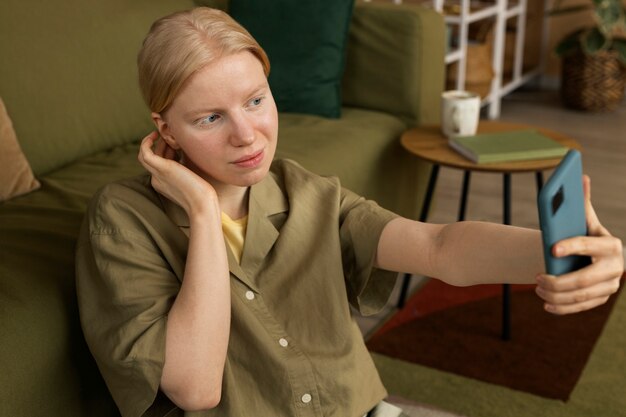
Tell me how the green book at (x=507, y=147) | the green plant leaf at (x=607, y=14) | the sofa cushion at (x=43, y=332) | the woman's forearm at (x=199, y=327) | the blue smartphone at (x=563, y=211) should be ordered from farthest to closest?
the green plant leaf at (x=607, y=14) < the green book at (x=507, y=147) < the sofa cushion at (x=43, y=332) < the woman's forearm at (x=199, y=327) < the blue smartphone at (x=563, y=211)

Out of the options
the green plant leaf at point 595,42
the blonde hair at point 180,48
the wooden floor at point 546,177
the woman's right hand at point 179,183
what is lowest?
the wooden floor at point 546,177

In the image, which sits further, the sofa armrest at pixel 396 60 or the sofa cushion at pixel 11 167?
the sofa armrest at pixel 396 60

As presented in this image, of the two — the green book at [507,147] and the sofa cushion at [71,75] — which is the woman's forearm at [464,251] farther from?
the sofa cushion at [71,75]

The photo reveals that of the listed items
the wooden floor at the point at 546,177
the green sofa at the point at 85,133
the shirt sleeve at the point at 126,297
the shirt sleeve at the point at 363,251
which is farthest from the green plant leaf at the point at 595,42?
the shirt sleeve at the point at 126,297

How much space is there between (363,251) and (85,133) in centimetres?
111

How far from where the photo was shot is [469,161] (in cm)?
202

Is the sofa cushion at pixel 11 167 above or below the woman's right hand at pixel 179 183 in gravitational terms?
below

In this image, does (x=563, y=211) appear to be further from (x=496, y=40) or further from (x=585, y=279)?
(x=496, y=40)

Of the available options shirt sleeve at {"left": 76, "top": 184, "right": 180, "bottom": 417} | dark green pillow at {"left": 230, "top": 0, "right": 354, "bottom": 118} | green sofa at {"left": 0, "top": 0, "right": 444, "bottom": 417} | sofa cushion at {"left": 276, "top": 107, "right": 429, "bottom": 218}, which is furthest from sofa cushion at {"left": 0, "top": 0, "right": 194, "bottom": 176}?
shirt sleeve at {"left": 76, "top": 184, "right": 180, "bottom": 417}

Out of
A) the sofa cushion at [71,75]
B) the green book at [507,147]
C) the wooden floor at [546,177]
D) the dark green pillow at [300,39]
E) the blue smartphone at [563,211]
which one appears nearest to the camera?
the blue smartphone at [563,211]

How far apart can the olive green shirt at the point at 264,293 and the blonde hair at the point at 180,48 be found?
161mm

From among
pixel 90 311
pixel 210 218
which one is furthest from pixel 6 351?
pixel 210 218

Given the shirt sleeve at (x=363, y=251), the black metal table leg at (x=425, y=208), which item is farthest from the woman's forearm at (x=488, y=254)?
the black metal table leg at (x=425, y=208)

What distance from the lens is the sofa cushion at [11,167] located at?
1.71 meters
